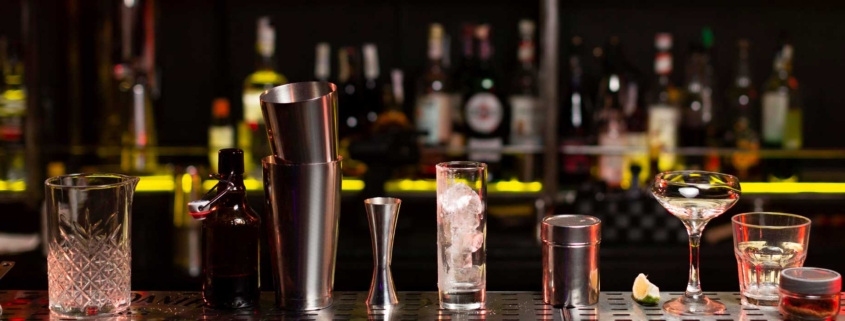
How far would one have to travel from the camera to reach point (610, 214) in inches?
88.0

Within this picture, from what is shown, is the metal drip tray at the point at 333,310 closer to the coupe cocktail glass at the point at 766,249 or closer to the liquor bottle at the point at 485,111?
the coupe cocktail glass at the point at 766,249

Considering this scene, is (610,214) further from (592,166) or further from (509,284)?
(592,166)

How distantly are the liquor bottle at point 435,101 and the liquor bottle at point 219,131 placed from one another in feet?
1.77

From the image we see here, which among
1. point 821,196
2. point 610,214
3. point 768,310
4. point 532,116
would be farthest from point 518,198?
point 768,310

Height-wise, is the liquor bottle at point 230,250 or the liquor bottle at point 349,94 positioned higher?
the liquor bottle at point 349,94

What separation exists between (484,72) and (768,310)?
1.78m

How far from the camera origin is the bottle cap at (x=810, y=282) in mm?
1037

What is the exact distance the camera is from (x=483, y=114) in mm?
2768

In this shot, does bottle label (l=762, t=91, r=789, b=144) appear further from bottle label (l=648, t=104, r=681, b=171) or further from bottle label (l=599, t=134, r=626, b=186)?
bottle label (l=599, t=134, r=626, b=186)

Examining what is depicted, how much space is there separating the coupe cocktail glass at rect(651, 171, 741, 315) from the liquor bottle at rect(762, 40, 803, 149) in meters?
1.68

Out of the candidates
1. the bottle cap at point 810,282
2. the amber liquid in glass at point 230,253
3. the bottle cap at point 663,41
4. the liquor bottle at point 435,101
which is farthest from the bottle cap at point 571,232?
the bottle cap at point 663,41

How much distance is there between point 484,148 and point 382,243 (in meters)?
1.59

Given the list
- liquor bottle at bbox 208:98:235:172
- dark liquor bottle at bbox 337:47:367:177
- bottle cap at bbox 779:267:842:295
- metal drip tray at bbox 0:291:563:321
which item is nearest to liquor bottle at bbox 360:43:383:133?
dark liquor bottle at bbox 337:47:367:177

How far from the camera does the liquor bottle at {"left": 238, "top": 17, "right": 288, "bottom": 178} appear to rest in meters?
2.72
